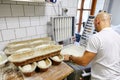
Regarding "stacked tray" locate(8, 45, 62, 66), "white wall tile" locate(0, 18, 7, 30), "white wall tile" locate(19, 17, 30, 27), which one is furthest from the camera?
"white wall tile" locate(19, 17, 30, 27)

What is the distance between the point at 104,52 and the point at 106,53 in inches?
0.8

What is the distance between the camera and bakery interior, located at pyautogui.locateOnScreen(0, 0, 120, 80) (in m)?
0.83

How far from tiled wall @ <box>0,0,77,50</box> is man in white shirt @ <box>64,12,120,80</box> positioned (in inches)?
25.0

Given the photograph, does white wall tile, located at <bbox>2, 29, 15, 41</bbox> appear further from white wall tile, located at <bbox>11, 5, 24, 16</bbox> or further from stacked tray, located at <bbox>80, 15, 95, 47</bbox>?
stacked tray, located at <bbox>80, 15, 95, 47</bbox>

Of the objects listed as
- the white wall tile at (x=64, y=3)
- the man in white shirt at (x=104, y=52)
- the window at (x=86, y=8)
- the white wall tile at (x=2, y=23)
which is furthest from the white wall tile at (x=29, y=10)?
the window at (x=86, y=8)

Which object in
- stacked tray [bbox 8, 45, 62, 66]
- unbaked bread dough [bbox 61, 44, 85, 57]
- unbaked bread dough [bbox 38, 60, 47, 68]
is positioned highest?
stacked tray [bbox 8, 45, 62, 66]

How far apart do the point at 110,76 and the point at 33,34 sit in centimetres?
101

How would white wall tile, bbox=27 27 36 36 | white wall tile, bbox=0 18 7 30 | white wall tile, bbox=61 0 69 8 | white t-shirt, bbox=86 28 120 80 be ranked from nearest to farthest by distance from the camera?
white t-shirt, bbox=86 28 120 80, white wall tile, bbox=0 18 7 30, white wall tile, bbox=27 27 36 36, white wall tile, bbox=61 0 69 8

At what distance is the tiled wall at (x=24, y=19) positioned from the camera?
3.39ft

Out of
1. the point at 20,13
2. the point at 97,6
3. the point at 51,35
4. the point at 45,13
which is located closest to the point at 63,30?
the point at 51,35

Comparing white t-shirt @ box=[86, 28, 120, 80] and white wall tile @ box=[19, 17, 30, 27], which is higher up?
white wall tile @ box=[19, 17, 30, 27]

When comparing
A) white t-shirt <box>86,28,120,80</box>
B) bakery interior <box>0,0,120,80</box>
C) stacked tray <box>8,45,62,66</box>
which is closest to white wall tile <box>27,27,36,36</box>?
bakery interior <box>0,0,120,80</box>

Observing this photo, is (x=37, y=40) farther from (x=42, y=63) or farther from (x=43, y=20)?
(x=42, y=63)

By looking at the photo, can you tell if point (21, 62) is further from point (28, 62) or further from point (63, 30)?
point (63, 30)
